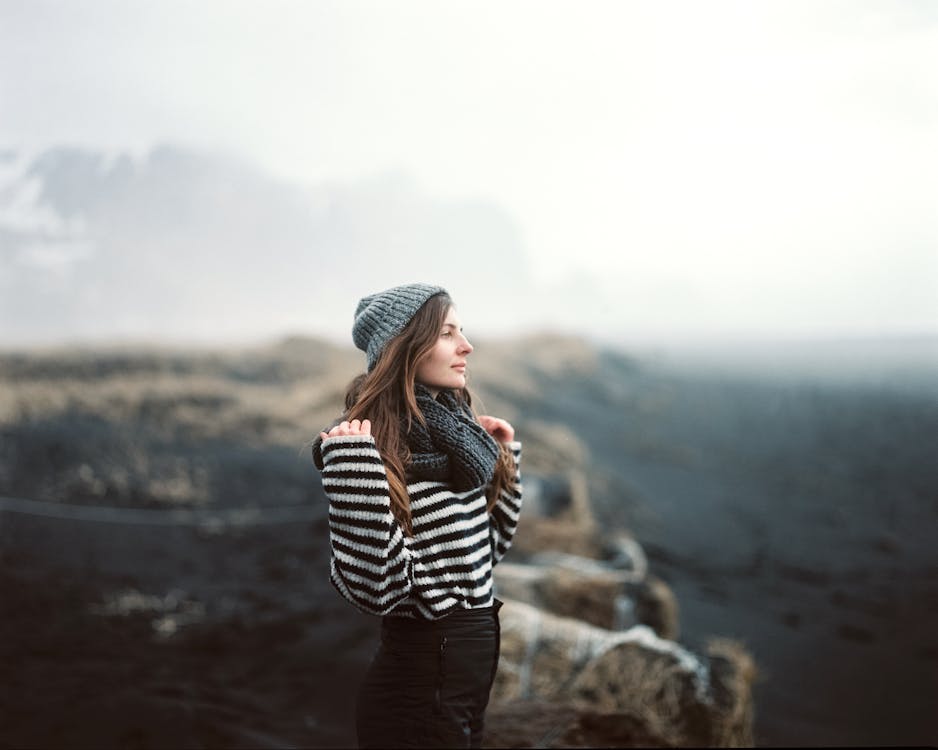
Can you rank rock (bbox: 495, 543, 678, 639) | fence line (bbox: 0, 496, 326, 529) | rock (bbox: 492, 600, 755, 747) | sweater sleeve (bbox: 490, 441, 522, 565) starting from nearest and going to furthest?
sweater sleeve (bbox: 490, 441, 522, 565) → rock (bbox: 492, 600, 755, 747) → rock (bbox: 495, 543, 678, 639) → fence line (bbox: 0, 496, 326, 529)

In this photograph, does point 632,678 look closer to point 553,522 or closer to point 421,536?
point 421,536

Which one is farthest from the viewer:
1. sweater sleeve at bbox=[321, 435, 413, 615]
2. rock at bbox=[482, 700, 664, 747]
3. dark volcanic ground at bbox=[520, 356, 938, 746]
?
dark volcanic ground at bbox=[520, 356, 938, 746]

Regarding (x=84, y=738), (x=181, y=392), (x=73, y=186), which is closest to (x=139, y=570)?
(x=84, y=738)

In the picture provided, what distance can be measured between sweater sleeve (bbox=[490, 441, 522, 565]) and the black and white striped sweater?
13 centimetres

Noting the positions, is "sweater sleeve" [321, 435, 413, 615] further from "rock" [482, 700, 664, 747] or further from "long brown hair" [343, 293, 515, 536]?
"rock" [482, 700, 664, 747]

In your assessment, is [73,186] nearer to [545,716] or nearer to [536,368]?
[536,368]

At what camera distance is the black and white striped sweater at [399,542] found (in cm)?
195

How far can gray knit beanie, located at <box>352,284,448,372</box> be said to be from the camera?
2180 millimetres

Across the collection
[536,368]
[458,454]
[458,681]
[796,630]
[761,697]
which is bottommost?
[536,368]

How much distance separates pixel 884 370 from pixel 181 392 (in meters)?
19.7

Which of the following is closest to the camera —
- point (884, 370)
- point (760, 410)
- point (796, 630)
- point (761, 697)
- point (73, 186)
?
point (761, 697)

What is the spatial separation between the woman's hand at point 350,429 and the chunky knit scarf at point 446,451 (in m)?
0.16

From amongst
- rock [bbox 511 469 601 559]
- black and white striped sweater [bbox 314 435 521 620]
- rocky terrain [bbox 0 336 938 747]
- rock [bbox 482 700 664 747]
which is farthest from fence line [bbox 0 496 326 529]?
black and white striped sweater [bbox 314 435 521 620]

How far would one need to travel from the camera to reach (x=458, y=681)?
2137 millimetres
